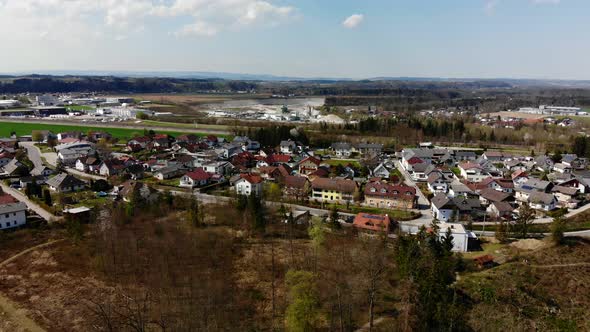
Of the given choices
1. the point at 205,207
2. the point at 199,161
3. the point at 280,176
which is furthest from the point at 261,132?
the point at 205,207

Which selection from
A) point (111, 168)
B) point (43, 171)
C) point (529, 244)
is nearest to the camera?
point (529, 244)

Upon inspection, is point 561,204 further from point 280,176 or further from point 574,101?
point 574,101

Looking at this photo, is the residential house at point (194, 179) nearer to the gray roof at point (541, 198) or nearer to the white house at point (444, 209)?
the white house at point (444, 209)

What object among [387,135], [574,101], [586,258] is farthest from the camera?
[574,101]

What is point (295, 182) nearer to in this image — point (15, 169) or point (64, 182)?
point (64, 182)

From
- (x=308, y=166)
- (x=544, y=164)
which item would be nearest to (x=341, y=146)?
(x=308, y=166)

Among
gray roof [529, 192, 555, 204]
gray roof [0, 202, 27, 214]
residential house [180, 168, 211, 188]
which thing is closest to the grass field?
residential house [180, 168, 211, 188]
